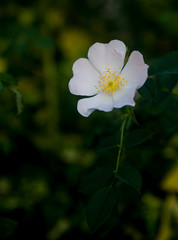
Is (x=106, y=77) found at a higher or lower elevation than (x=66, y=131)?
higher

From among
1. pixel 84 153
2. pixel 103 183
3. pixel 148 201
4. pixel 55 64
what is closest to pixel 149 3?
pixel 55 64

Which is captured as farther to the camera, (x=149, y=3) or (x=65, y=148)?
(x=149, y=3)

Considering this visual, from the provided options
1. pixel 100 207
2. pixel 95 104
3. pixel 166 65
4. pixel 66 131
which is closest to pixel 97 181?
pixel 100 207

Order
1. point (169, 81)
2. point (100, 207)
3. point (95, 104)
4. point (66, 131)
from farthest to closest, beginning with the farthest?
point (66, 131) → point (169, 81) → point (95, 104) → point (100, 207)

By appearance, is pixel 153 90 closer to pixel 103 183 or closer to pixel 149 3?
pixel 103 183

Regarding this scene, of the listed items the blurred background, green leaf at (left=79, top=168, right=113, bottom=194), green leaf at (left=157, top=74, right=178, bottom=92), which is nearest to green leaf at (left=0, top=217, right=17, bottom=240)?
the blurred background

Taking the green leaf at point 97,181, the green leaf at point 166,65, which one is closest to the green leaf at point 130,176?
the green leaf at point 97,181

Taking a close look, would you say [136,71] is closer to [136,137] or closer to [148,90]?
[148,90]

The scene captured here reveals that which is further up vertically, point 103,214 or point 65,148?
point 103,214
